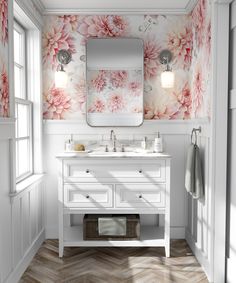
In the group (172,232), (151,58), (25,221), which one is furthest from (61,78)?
(172,232)

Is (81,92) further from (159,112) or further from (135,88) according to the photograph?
(159,112)

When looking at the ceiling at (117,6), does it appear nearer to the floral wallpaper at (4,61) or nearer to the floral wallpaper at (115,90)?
the floral wallpaper at (115,90)

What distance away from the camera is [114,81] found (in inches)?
147

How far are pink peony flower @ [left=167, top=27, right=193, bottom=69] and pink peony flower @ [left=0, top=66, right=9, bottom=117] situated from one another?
190 cm

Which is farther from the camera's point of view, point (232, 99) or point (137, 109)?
point (137, 109)

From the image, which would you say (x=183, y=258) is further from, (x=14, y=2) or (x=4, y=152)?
(x=14, y=2)

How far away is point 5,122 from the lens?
95.4 inches

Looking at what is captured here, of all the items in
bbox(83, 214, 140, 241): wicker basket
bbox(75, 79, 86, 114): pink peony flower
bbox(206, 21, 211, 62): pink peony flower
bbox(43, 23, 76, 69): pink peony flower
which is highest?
bbox(43, 23, 76, 69): pink peony flower

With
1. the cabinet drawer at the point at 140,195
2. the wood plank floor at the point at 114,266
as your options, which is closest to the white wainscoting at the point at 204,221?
the wood plank floor at the point at 114,266

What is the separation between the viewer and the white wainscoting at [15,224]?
2455mm

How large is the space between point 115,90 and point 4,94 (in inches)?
58.3

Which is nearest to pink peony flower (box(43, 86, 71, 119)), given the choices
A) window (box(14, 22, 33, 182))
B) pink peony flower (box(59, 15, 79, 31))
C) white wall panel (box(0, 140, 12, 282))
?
window (box(14, 22, 33, 182))

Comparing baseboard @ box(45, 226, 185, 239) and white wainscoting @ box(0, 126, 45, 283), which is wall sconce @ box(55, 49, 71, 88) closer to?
white wainscoting @ box(0, 126, 45, 283)

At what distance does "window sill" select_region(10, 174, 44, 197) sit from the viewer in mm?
2756
